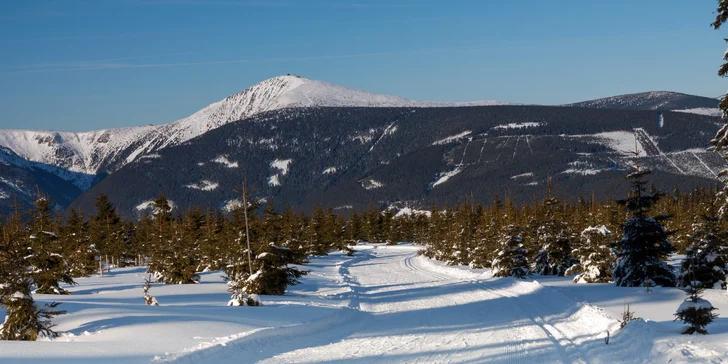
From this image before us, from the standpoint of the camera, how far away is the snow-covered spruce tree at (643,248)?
30.5 metres

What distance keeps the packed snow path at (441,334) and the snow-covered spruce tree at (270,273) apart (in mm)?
4848

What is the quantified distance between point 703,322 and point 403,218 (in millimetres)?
127172

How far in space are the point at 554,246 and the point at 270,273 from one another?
2075 cm

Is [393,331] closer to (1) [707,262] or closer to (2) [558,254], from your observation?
(1) [707,262]

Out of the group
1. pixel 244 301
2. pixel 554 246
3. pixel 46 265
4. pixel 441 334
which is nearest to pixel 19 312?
pixel 244 301

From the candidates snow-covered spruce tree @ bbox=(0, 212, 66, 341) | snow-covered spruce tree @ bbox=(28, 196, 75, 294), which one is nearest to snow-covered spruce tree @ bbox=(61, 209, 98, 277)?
snow-covered spruce tree @ bbox=(28, 196, 75, 294)

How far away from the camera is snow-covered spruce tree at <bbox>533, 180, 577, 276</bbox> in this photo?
43897 mm

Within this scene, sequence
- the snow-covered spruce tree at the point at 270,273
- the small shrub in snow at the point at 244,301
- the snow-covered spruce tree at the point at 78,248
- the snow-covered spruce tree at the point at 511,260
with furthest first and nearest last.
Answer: the snow-covered spruce tree at the point at 78,248
the snow-covered spruce tree at the point at 511,260
the snow-covered spruce tree at the point at 270,273
the small shrub in snow at the point at 244,301

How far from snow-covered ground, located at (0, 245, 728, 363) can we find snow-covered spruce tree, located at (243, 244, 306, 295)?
1686 mm

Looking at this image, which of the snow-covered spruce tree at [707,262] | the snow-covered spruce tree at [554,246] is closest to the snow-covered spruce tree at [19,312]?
the snow-covered spruce tree at [707,262]

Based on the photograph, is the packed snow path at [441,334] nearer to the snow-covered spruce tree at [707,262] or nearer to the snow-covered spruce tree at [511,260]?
the snow-covered spruce tree at [707,262]

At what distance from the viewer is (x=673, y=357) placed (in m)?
13.1

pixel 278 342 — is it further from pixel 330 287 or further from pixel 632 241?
pixel 330 287

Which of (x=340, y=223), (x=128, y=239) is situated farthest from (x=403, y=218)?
(x=128, y=239)
